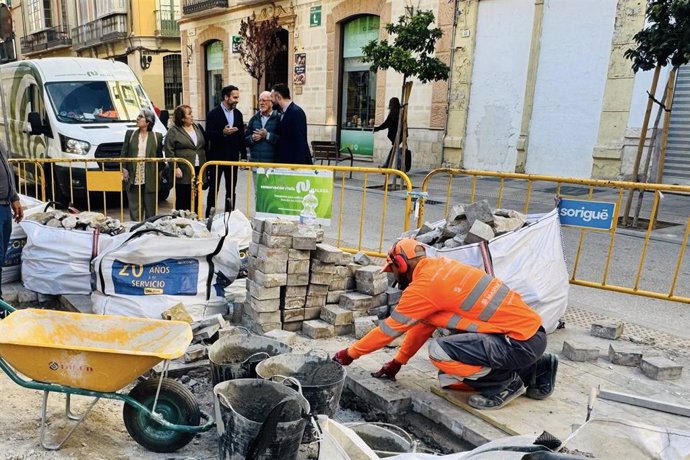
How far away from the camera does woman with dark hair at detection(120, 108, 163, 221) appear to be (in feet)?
23.8

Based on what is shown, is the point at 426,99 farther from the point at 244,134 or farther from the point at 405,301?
the point at 405,301

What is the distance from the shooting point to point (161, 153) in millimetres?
7754

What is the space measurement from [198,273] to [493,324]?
2.68 m

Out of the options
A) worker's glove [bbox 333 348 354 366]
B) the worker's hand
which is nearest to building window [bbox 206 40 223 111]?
the worker's hand

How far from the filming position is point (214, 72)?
2525cm

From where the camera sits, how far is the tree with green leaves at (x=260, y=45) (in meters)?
19.7

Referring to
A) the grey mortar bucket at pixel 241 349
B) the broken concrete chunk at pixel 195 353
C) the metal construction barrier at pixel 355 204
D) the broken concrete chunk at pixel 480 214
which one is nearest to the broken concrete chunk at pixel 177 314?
the broken concrete chunk at pixel 195 353

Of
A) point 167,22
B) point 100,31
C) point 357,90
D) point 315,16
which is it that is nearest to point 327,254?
point 357,90

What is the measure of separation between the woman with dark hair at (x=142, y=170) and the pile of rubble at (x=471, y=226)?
13.4 feet

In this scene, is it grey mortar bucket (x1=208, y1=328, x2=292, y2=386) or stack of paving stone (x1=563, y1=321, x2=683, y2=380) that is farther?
stack of paving stone (x1=563, y1=321, x2=683, y2=380)

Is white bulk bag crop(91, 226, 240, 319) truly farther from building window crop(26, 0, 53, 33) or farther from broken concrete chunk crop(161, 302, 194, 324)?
building window crop(26, 0, 53, 33)

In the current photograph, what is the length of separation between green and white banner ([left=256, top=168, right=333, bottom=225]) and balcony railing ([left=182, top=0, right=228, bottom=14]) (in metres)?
19.6

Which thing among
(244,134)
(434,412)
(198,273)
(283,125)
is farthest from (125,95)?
(434,412)

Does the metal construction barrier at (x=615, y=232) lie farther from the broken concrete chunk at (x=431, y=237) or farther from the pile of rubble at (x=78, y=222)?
the pile of rubble at (x=78, y=222)
